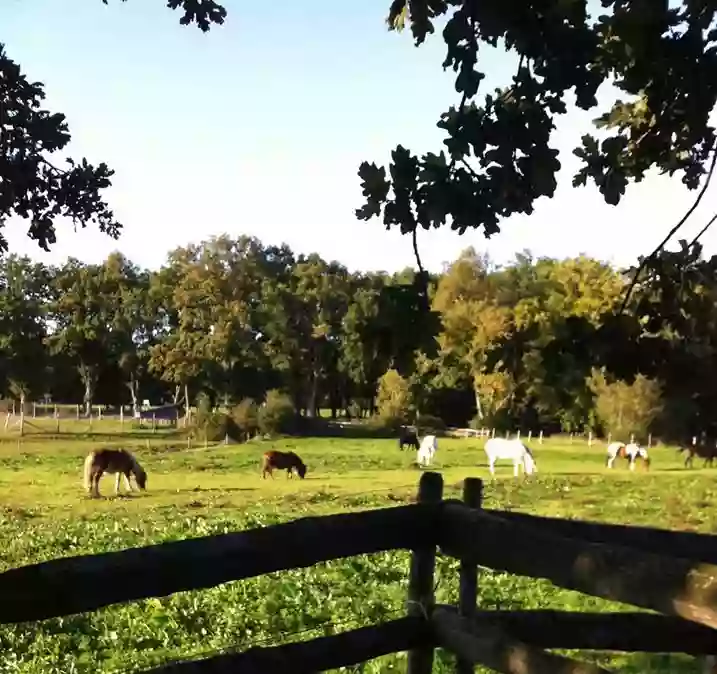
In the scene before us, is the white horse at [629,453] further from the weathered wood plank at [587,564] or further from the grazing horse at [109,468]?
the weathered wood plank at [587,564]

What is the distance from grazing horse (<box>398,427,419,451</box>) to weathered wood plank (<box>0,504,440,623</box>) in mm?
28382

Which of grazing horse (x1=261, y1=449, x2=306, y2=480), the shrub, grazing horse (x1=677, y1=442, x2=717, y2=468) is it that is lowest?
grazing horse (x1=261, y1=449, x2=306, y2=480)

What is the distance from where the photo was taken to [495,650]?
223 centimetres

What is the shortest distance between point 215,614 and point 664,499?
13.7 m

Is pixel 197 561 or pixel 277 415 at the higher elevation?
pixel 277 415

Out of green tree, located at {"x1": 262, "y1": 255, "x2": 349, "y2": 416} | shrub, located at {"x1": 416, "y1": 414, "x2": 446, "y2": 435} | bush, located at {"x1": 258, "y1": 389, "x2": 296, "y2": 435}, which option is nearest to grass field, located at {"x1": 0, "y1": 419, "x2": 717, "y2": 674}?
shrub, located at {"x1": 416, "y1": 414, "x2": 446, "y2": 435}

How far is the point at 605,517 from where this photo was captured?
15539mm

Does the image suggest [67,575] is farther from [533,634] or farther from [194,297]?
[194,297]

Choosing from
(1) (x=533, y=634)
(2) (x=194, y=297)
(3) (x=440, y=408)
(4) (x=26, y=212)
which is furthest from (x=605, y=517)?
(2) (x=194, y=297)

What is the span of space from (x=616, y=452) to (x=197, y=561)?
27.0 meters

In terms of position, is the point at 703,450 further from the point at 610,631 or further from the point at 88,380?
the point at 88,380

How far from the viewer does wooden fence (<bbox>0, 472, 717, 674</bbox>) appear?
181 centimetres

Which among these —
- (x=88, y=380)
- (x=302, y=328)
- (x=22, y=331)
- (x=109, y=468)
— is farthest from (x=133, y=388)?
(x=109, y=468)

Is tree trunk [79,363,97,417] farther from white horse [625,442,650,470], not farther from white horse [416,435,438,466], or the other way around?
white horse [625,442,650,470]
